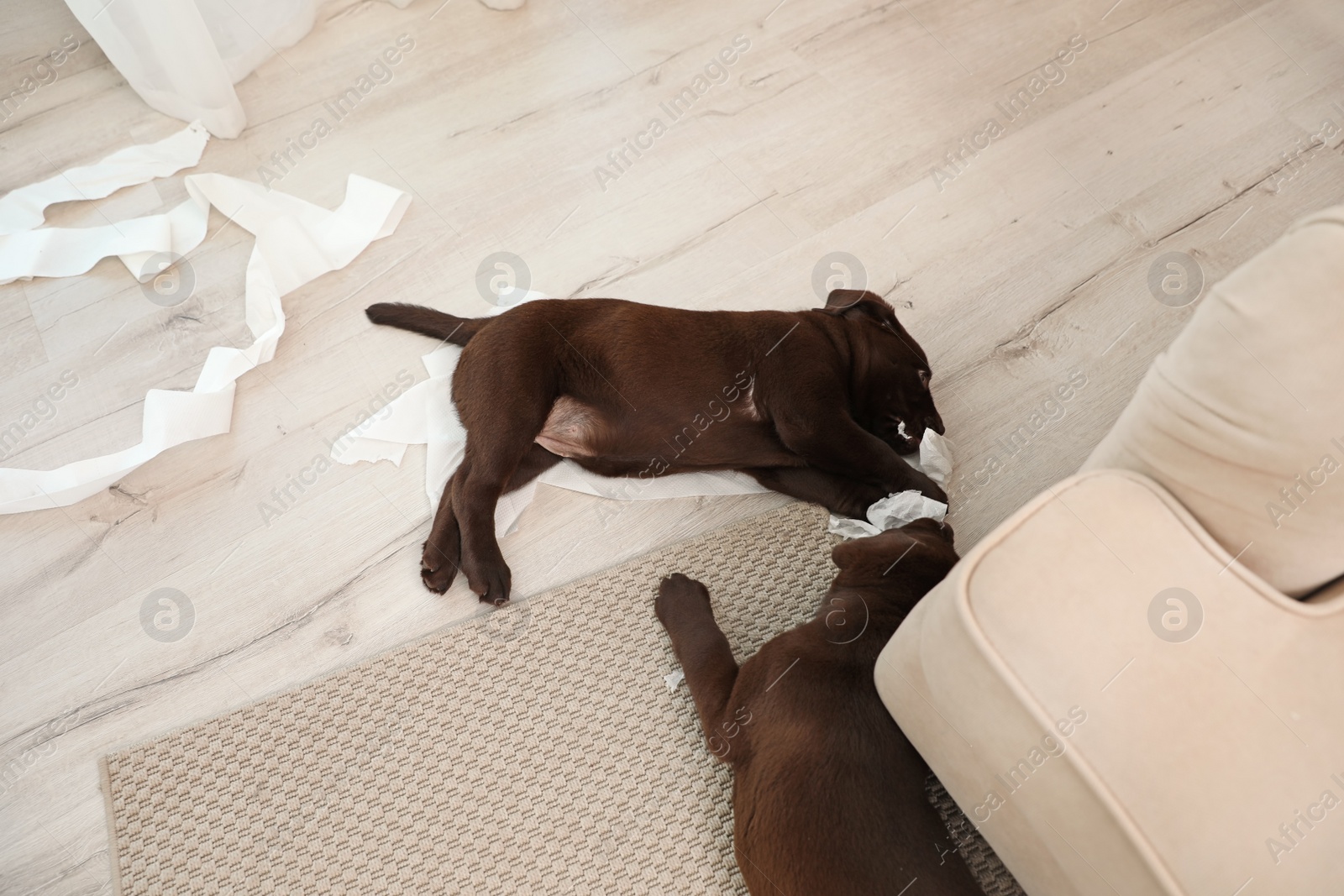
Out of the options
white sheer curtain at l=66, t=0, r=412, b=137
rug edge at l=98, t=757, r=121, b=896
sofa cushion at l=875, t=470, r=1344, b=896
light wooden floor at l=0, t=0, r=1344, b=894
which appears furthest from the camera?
white sheer curtain at l=66, t=0, r=412, b=137

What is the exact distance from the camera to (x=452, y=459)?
5.94ft

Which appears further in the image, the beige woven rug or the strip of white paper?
the strip of white paper

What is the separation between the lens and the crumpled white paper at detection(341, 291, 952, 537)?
1799 mm

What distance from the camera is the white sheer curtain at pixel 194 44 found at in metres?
1.94

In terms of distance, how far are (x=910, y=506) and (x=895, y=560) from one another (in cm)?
27

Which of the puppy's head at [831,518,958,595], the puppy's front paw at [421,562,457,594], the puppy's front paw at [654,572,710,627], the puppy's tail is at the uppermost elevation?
the puppy's tail

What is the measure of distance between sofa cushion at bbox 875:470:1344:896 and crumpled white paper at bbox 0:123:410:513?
4.74 feet

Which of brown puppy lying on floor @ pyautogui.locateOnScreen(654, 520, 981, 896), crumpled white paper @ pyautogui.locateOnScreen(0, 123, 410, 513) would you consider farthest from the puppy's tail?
brown puppy lying on floor @ pyautogui.locateOnScreen(654, 520, 981, 896)

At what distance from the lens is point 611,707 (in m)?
1.59

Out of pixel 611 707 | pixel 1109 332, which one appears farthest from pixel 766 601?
pixel 1109 332

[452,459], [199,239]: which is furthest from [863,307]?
[199,239]

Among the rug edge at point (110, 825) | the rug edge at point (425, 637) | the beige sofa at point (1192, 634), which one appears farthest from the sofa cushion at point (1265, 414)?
the rug edge at point (110, 825)

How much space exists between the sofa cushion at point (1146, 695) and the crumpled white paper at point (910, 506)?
0.56 meters

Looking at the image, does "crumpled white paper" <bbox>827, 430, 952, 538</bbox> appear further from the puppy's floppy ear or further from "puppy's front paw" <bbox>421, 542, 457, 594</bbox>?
"puppy's front paw" <bbox>421, 542, 457, 594</bbox>
